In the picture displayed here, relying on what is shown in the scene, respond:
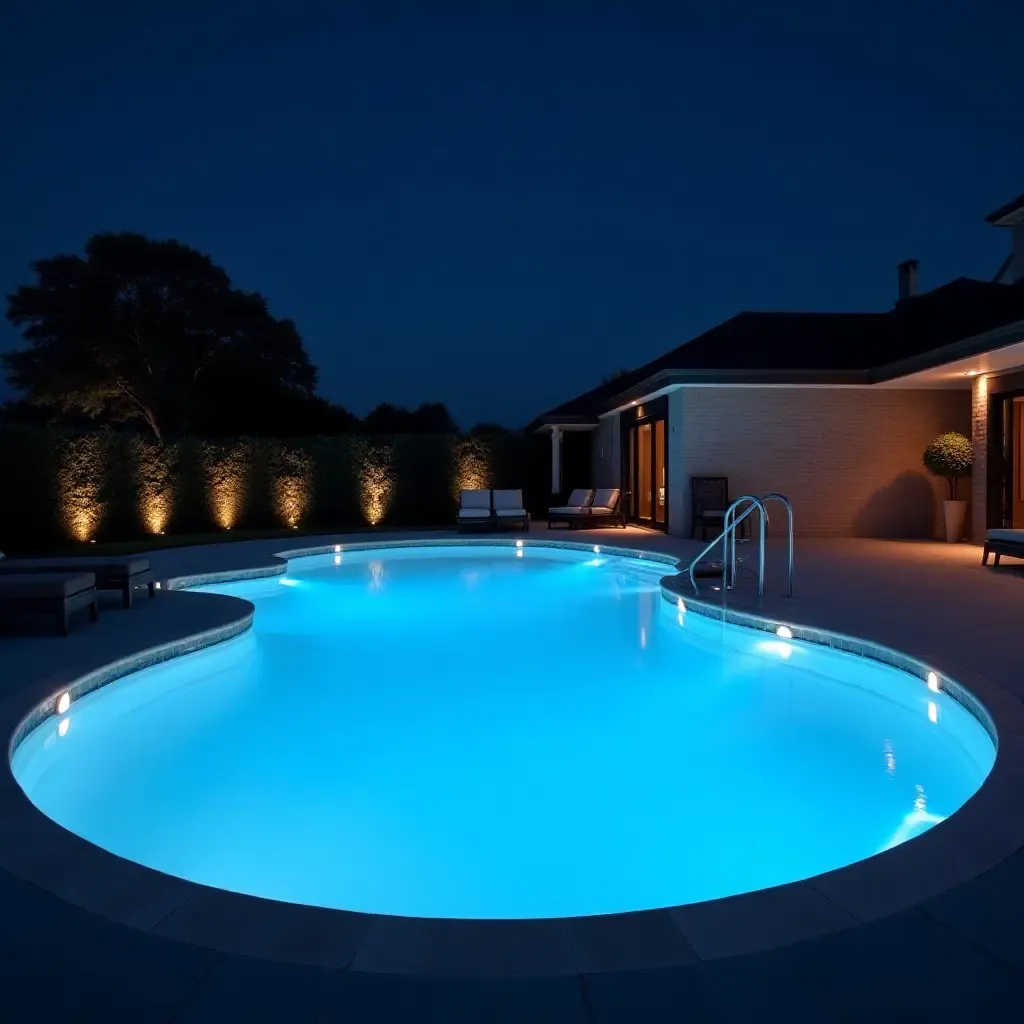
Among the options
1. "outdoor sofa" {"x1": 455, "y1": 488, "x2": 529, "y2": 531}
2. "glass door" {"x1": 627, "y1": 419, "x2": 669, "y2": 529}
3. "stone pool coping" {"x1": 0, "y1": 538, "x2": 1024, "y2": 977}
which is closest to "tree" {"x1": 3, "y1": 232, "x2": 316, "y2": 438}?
"outdoor sofa" {"x1": 455, "y1": 488, "x2": 529, "y2": 531}

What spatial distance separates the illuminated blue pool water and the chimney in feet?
46.2

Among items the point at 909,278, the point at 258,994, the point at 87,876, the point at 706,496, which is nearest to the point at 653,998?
the point at 258,994

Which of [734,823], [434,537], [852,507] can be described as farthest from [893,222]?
[734,823]

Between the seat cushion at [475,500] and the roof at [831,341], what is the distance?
2.68 m

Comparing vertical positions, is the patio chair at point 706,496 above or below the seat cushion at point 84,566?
above

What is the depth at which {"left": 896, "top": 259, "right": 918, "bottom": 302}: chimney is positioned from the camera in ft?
59.4

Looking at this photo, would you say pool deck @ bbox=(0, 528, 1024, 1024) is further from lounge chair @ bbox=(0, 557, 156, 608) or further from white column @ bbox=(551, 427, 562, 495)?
white column @ bbox=(551, 427, 562, 495)

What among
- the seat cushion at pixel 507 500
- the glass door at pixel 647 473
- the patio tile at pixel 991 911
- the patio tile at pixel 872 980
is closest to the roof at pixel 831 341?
the glass door at pixel 647 473

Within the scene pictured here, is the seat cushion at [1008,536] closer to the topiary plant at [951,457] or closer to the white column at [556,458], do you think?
the topiary plant at [951,457]

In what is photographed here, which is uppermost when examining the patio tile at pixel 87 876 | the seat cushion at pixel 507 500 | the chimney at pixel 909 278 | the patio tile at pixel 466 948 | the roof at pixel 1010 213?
the roof at pixel 1010 213

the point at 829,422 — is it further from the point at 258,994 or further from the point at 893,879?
the point at 258,994

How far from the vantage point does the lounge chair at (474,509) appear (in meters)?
16.0

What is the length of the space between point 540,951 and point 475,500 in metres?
14.5

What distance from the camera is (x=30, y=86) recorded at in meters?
32.5
